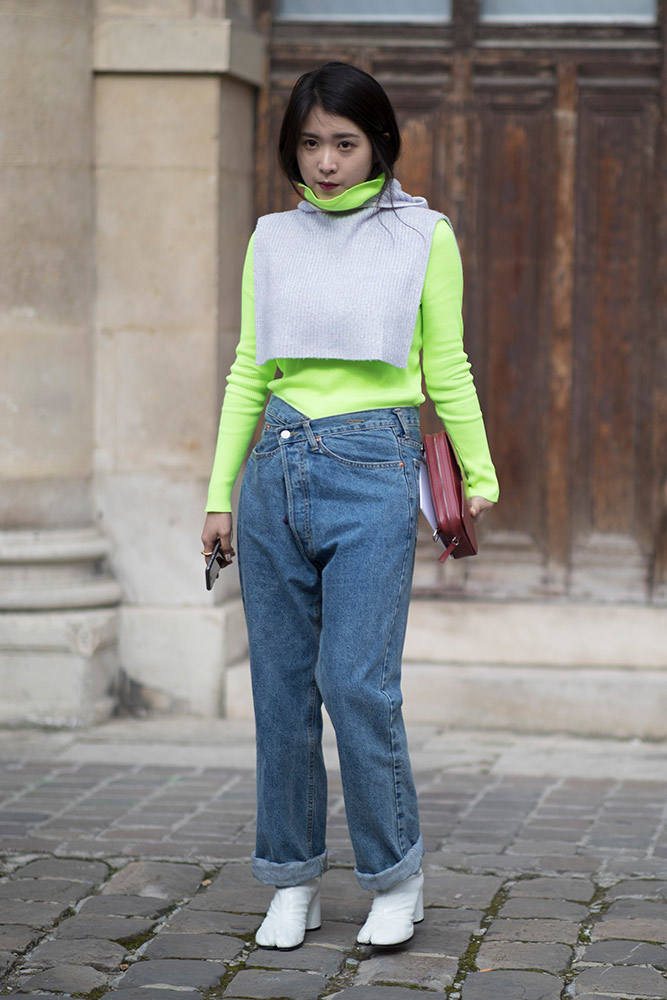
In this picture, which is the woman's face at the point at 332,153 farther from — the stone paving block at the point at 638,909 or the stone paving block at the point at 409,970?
the stone paving block at the point at 638,909

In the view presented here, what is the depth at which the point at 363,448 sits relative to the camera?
327cm

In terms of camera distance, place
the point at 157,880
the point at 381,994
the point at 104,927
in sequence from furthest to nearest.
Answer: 1. the point at 157,880
2. the point at 104,927
3. the point at 381,994

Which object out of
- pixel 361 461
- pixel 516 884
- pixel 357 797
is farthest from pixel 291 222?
pixel 516 884

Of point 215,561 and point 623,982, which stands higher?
point 215,561

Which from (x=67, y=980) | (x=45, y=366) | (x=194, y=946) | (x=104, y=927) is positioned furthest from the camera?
(x=45, y=366)

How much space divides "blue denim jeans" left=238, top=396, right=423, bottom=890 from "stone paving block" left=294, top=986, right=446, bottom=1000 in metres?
0.23

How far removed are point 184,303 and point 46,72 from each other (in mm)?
1017

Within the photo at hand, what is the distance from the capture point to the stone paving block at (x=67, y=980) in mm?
3230

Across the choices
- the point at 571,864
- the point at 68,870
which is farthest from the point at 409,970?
the point at 68,870

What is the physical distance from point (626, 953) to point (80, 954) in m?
1.23

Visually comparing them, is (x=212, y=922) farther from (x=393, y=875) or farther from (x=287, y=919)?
(x=393, y=875)

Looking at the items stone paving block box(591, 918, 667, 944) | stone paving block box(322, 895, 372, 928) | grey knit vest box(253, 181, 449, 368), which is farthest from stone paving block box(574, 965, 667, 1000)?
grey knit vest box(253, 181, 449, 368)

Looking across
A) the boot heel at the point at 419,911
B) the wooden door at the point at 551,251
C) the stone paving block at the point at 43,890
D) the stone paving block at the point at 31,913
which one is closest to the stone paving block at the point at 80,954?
the stone paving block at the point at 31,913

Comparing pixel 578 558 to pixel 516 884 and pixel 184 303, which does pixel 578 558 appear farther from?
pixel 516 884
